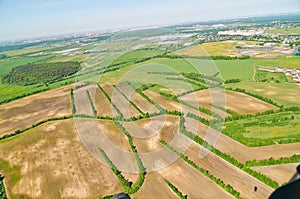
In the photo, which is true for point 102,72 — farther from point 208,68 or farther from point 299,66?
point 299,66

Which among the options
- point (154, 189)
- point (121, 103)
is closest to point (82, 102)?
point (121, 103)

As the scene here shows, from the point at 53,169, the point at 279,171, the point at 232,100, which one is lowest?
the point at 53,169

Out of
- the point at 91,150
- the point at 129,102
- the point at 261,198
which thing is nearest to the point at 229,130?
the point at 261,198

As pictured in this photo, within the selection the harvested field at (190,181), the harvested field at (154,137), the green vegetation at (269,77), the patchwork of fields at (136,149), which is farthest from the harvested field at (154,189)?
the green vegetation at (269,77)

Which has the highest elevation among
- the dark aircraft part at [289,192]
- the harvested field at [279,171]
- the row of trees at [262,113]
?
the dark aircraft part at [289,192]

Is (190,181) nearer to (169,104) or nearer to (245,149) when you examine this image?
(245,149)

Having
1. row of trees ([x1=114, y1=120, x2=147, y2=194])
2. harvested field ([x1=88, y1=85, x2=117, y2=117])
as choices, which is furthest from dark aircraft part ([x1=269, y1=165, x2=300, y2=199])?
harvested field ([x1=88, y1=85, x2=117, y2=117])

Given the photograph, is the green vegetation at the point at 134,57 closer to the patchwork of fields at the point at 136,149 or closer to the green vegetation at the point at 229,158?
the patchwork of fields at the point at 136,149
